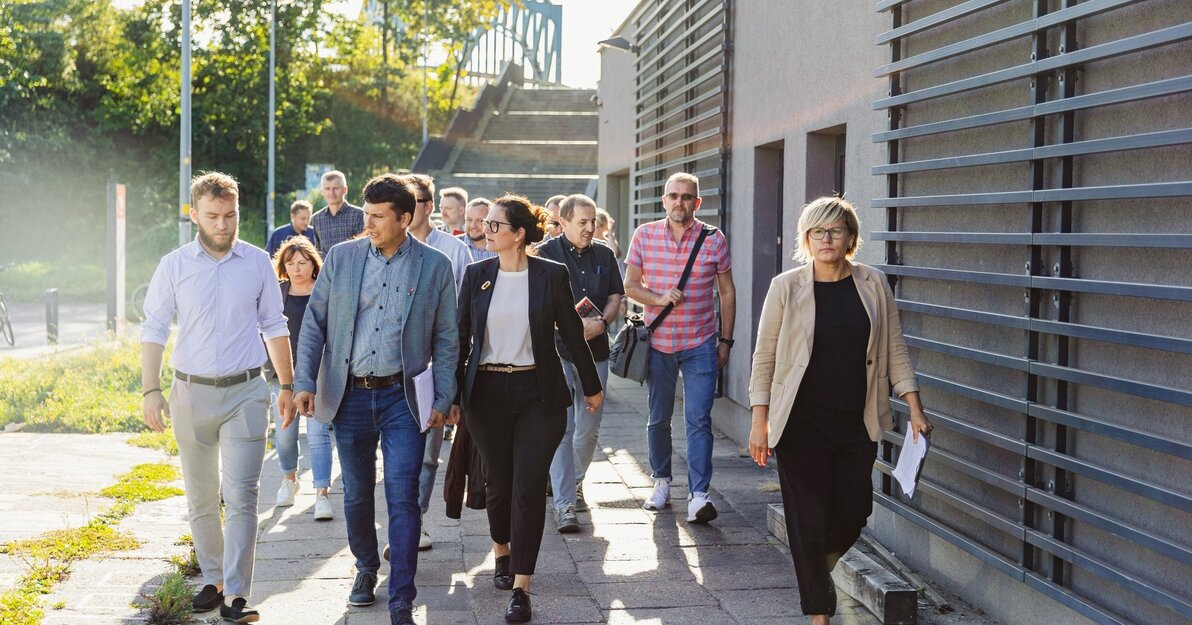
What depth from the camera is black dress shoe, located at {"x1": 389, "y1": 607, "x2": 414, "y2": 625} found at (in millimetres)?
5297

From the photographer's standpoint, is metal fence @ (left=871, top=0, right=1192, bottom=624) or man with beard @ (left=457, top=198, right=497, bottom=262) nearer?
metal fence @ (left=871, top=0, right=1192, bottom=624)

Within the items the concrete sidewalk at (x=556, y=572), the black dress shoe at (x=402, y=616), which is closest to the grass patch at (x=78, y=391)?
the concrete sidewalk at (x=556, y=572)

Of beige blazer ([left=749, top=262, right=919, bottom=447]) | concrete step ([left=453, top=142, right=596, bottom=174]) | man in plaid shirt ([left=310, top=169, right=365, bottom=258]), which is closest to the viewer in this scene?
beige blazer ([left=749, top=262, right=919, bottom=447])

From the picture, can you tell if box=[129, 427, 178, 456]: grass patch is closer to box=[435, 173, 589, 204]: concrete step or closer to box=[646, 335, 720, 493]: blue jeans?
box=[646, 335, 720, 493]: blue jeans

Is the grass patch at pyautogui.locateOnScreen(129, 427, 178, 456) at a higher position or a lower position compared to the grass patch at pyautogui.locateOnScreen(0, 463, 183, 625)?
higher

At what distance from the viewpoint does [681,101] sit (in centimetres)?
1298

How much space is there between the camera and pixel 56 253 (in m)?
45.2

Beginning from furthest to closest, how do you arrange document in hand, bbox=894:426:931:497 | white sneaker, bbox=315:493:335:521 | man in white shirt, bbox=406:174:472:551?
white sneaker, bbox=315:493:335:521 < man in white shirt, bbox=406:174:472:551 < document in hand, bbox=894:426:931:497

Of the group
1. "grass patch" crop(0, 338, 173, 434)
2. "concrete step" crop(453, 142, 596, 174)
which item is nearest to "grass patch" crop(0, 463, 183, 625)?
"grass patch" crop(0, 338, 173, 434)

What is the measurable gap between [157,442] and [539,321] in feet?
18.8

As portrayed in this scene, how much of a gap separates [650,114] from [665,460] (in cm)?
724

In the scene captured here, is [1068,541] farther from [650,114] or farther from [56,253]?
[56,253]

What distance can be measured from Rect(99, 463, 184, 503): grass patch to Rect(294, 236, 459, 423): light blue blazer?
306 centimetres

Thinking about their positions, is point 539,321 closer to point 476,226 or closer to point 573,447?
point 573,447
